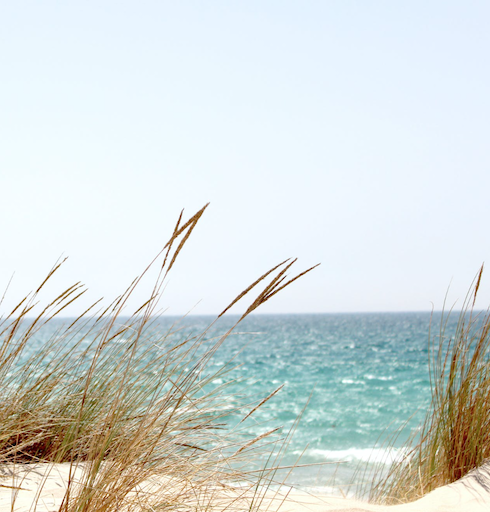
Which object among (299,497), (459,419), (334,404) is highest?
(459,419)

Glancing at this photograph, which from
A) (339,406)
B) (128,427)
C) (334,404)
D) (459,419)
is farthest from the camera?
(334,404)

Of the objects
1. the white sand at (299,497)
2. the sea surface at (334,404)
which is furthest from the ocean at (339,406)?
the white sand at (299,497)

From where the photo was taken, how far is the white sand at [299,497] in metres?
1.49

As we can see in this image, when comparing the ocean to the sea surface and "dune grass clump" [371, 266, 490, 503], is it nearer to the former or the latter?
the sea surface

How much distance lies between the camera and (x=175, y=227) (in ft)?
3.91

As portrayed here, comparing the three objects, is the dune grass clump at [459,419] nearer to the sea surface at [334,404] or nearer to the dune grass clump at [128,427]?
the sea surface at [334,404]

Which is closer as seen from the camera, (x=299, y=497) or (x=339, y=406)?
(x=299, y=497)

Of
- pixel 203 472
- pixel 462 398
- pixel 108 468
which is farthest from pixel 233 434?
pixel 462 398

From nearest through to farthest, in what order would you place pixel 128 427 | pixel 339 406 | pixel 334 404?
pixel 128 427
pixel 339 406
pixel 334 404

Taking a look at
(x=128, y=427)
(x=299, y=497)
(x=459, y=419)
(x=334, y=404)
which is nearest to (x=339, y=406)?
(x=334, y=404)

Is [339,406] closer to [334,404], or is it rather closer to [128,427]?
[334,404]

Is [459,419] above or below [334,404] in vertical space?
above

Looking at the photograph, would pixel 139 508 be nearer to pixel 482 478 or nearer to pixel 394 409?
pixel 482 478

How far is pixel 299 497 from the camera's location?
197cm
